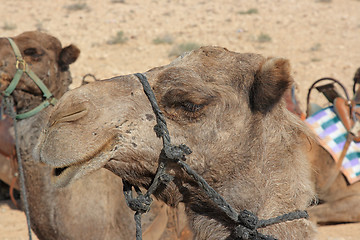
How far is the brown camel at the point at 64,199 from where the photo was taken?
3.34 metres

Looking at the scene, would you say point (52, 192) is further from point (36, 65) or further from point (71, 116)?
point (71, 116)

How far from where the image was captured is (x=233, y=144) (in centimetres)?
212

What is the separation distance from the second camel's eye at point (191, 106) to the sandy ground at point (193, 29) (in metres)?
8.28

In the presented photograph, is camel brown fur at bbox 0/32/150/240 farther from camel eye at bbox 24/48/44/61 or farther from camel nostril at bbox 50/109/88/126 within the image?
camel nostril at bbox 50/109/88/126

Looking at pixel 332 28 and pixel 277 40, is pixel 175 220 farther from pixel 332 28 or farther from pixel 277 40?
pixel 332 28

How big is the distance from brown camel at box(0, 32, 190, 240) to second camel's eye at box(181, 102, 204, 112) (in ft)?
3.40

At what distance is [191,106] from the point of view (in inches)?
81.7

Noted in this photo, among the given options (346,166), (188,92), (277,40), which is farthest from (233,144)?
(277,40)

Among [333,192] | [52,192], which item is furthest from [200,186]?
[333,192]

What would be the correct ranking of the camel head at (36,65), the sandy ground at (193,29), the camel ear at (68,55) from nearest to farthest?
the camel head at (36,65), the camel ear at (68,55), the sandy ground at (193,29)

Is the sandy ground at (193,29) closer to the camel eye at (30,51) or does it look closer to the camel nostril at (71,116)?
the camel eye at (30,51)

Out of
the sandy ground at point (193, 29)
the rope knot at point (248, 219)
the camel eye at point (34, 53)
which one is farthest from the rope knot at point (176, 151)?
the sandy ground at point (193, 29)

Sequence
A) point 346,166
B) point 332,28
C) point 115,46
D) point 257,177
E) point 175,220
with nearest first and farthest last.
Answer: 1. point 257,177
2. point 175,220
3. point 346,166
4. point 115,46
5. point 332,28

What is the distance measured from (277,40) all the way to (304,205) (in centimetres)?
1369
